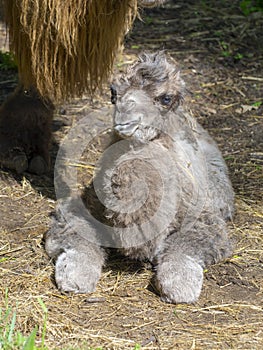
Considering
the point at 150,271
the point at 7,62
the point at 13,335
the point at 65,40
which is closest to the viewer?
the point at 13,335

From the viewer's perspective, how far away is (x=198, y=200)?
3.29 meters

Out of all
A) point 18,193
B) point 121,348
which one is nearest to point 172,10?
point 18,193

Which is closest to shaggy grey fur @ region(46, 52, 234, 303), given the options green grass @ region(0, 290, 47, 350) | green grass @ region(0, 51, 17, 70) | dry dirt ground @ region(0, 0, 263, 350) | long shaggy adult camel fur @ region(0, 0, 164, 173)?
dry dirt ground @ region(0, 0, 263, 350)

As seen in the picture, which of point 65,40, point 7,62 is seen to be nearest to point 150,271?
point 65,40

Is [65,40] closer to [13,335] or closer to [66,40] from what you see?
[66,40]

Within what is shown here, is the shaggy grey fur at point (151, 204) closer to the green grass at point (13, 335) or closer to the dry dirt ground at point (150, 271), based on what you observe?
the dry dirt ground at point (150, 271)

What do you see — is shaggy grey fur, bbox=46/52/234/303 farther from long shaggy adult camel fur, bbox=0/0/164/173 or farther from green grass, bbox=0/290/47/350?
long shaggy adult camel fur, bbox=0/0/164/173

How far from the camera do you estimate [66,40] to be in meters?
3.55

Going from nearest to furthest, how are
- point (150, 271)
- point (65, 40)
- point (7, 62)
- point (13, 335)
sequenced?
point (13, 335) → point (150, 271) → point (65, 40) → point (7, 62)

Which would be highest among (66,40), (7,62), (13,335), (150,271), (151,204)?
(66,40)

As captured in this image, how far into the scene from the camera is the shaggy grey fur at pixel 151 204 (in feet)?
9.88

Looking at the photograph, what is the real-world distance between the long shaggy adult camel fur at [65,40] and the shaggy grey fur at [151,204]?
520 mm

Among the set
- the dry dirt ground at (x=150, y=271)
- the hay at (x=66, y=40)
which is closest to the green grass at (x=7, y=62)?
the dry dirt ground at (x=150, y=271)

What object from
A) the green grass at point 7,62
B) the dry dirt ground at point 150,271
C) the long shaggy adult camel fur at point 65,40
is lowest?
the green grass at point 7,62
